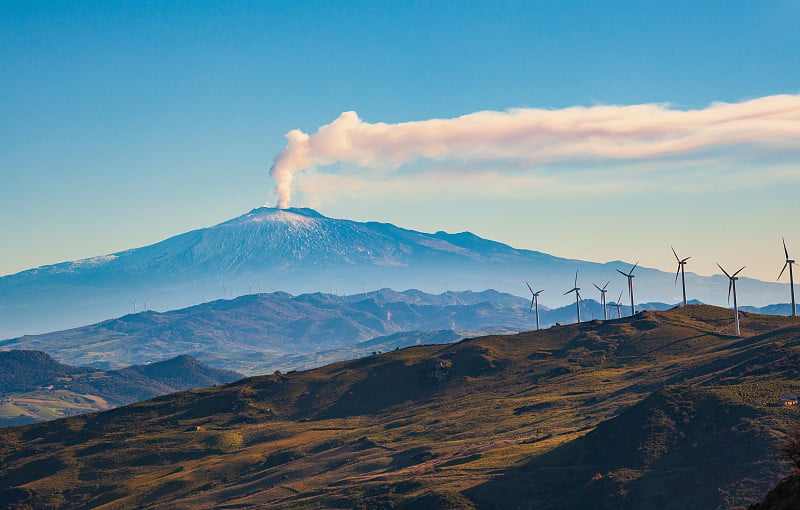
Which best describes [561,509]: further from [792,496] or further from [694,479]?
[792,496]

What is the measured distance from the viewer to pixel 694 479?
196 meters

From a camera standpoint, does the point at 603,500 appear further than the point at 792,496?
Yes

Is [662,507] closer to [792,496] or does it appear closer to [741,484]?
[741,484]

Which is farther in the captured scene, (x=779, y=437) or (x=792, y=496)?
(x=779, y=437)

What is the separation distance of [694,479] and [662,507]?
383 inches

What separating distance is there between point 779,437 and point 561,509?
146ft

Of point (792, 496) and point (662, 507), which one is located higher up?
point (792, 496)

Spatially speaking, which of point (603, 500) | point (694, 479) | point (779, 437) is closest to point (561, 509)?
point (603, 500)

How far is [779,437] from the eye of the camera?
198 metres

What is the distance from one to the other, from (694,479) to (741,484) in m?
9.52

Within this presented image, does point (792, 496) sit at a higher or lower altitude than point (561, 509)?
higher

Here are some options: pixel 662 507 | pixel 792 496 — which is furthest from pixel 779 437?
pixel 792 496

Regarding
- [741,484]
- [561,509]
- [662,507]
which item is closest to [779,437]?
[741,484]

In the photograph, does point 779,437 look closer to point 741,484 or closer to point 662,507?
point 741,484
